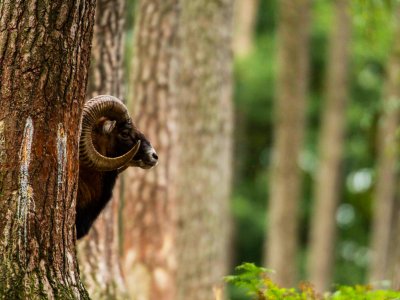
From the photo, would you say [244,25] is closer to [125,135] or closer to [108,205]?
[108,205]

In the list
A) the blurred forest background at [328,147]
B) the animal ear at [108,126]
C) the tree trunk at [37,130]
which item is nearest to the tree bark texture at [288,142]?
the blurred forest background at [328,147]

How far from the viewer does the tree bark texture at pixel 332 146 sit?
30.7 meters

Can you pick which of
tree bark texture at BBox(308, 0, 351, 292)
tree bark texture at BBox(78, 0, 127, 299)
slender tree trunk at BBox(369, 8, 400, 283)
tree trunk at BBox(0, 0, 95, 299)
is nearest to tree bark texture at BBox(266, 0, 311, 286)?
tree bark texture at BBox(308, 0, 351, 292)

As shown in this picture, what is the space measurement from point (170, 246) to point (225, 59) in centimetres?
370

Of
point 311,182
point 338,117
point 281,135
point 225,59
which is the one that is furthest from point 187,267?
point 311,182

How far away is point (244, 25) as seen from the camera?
37531 mm

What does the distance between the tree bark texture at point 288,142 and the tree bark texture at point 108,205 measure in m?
13.7

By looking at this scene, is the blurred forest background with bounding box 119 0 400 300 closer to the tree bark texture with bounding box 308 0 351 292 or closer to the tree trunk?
the tree bark texture with bounding box 308 0 351 292

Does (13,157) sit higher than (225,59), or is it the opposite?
(225,59)

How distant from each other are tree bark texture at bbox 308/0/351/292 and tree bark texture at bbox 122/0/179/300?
51.5 feet

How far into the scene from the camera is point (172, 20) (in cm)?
1524

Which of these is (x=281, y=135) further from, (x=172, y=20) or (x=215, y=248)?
(x=172, y=20)

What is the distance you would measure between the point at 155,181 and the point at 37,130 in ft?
24.9

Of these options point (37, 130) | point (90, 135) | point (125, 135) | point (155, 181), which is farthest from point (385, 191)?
point (37, 130)
